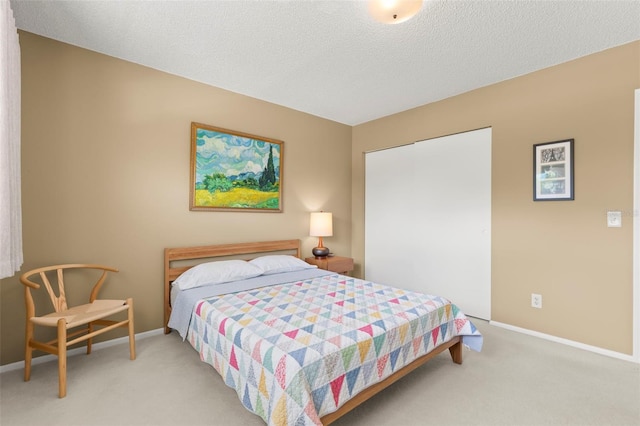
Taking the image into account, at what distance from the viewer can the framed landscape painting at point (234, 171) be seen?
10.5ft

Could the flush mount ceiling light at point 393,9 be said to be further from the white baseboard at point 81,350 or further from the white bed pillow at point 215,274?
the white baseboard at point 81,350

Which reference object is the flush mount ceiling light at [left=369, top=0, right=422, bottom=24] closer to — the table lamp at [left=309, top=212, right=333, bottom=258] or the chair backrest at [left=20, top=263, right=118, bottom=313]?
the table lamp at [left=309, top=212, right=333, bottom=258]

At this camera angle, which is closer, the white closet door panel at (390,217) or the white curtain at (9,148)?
the white curtain at (9,148)

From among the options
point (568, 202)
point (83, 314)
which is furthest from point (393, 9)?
point (83, 314)

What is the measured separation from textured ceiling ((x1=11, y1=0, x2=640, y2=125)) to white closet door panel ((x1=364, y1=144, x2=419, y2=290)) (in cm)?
124

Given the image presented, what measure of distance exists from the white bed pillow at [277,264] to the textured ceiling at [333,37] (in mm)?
1968

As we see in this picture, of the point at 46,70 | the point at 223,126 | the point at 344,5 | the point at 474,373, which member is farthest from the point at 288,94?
the point at 474,373

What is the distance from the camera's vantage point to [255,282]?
112 inches

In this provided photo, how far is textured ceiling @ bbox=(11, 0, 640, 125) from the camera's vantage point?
2.07 meters

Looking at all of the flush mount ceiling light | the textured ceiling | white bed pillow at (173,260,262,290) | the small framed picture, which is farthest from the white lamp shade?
the flush mount ceiling light

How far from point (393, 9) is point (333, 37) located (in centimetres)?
63

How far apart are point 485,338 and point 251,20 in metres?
3.47

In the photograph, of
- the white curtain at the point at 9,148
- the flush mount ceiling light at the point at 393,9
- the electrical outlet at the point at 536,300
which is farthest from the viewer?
the electrical outlet at the point at 536,300

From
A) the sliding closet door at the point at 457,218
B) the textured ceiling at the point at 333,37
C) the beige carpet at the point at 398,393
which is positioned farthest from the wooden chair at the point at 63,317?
the sliding closet door at the point at 457,218
